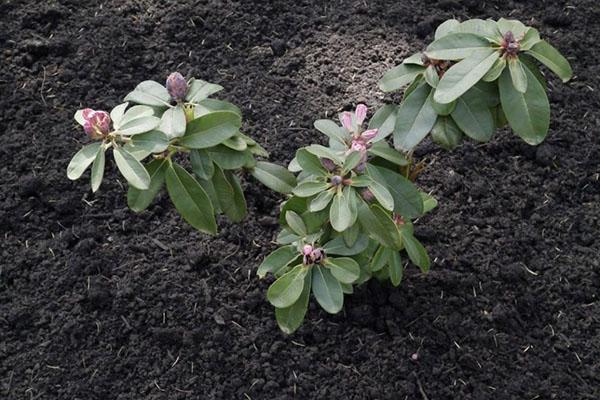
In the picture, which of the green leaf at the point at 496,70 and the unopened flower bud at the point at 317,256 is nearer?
the green leaf at the point at 496,70

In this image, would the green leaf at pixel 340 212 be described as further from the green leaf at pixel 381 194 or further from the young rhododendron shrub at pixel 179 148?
the young rhododendron shrub at pixel 179 148

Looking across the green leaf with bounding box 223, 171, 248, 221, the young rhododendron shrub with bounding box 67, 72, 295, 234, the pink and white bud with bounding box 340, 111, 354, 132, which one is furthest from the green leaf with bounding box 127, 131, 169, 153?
the pink and white bud with bounding box 340, 111, 354, 132

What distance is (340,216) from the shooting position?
1.50 m

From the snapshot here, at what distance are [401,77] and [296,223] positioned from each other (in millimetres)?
400

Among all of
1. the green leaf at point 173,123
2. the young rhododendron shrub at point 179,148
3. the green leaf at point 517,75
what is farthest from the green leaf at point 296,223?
the green leaf at point 517,75

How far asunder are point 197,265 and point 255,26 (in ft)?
3.10

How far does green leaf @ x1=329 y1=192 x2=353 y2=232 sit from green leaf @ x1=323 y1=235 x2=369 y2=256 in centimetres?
20

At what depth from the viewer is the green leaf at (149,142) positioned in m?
1.49

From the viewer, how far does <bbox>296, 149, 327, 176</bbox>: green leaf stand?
158 cm

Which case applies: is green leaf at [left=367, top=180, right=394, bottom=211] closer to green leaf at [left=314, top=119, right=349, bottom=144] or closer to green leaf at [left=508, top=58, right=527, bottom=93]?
green leaf at [left=314, top=119, right=349, bottom=144]

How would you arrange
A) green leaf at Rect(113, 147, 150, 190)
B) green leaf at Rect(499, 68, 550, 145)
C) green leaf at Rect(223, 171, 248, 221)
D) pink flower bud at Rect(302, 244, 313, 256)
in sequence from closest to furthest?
1. green leaf at Rect(113, 147, 150, 190)
2. green leaf at Rect(499, 68, 550, 145)
3. pink flower bud at Rect(302, 244, 313, 256)
4. green leaf at Rect(223, 171, 248, 221)

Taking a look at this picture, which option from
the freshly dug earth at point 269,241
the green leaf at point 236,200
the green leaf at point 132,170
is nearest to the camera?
the green leaf at point 132,170

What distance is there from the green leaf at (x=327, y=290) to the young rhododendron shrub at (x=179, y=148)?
0.73 ft

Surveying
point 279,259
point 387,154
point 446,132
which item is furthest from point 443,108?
point 279,259
